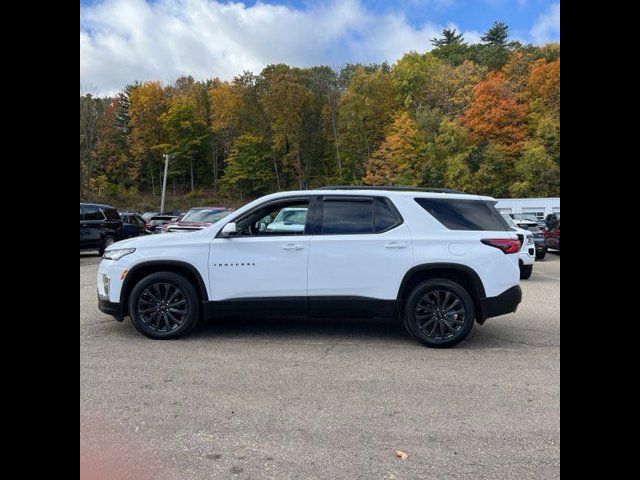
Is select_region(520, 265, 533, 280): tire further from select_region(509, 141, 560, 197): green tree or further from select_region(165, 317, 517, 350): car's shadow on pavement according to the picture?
select_region(509, 141, 560, 197): green tree

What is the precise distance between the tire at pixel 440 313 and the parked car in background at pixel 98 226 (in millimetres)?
12918

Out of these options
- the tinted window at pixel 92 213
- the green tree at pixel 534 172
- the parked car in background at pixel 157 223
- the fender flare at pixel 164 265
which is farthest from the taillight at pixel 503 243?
the green tree at pixel 534 172

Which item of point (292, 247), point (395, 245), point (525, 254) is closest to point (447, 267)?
point (395, 245)

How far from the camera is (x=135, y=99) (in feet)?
205

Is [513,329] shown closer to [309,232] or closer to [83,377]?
[309,232]

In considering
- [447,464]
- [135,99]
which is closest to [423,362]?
[447,464]

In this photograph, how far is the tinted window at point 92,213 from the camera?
52.7 ft

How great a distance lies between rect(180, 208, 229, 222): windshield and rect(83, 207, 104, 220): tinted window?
295 centimetres

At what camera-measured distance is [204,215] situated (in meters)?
16.0

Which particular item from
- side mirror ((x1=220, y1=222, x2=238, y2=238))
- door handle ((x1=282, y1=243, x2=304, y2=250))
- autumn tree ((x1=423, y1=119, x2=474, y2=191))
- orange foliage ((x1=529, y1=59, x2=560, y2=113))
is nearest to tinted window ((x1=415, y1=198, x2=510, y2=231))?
door handle ((x1=282, y1=243, x2=304, y2=250))

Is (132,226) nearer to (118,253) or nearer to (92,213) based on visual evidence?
(92,213)

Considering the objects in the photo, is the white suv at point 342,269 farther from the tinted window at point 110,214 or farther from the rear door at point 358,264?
the tinted window at point 110,214

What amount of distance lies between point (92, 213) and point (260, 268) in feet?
41.0

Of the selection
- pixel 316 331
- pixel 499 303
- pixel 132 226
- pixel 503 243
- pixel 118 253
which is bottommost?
pixel 316 331
